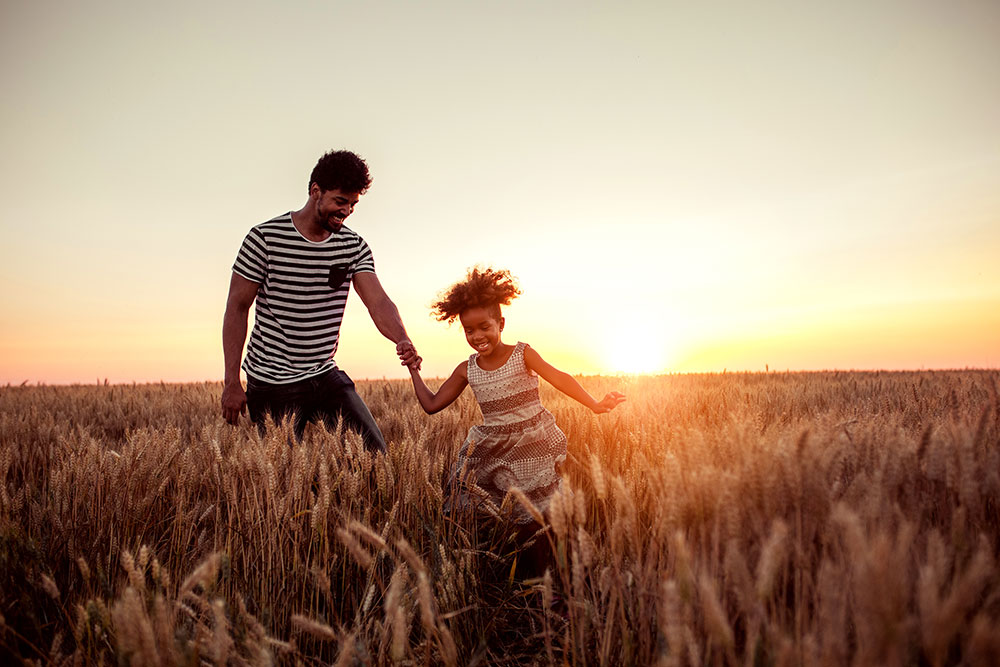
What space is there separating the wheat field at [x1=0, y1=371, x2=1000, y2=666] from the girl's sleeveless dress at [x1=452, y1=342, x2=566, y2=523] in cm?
28

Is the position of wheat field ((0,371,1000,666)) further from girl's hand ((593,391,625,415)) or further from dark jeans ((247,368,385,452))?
dark jeans ((247,368,385,452))


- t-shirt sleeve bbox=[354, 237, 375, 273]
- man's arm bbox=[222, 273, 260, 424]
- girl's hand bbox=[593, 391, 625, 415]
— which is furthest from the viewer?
t-shirt sleeve bbox=[354, 237, 375, 273]

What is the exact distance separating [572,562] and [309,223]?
9.66 ft

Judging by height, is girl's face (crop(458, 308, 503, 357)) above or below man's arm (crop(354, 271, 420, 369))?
below

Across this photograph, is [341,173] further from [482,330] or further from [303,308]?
[482,330]

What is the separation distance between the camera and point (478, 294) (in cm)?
320

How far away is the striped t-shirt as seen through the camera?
150 inches

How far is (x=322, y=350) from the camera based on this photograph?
12.8ft

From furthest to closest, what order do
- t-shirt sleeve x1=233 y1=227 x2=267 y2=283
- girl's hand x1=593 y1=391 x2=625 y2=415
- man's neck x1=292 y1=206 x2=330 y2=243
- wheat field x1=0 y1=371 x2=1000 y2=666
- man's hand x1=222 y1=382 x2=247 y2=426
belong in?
1. man's neck x1=292 y1=206 x2=330 y2=243
2. t-shirt sleeve x1=233 y1=227 x2=267 y2=283
3. man's hand x1=222 y1=382 x2=247 y2=426
4. girl's hand x1=593 y1=391 x2=625 y2=415
5. wheat field x1=0 y1=371 x2=1000 y2=666

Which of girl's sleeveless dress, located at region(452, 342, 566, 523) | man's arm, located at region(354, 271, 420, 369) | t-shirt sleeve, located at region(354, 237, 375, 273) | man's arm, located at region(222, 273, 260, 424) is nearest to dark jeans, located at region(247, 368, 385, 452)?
man's arm, located at region(222, 273, 260, 424)

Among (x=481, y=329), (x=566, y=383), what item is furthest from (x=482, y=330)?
(x=566, y=383)

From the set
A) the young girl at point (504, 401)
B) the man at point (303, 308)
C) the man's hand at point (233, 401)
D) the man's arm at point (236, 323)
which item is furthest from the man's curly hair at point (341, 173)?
the man's hand at point (233, 401)

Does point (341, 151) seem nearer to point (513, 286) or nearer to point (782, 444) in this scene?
point (513, 286)

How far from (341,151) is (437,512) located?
8.65ft
